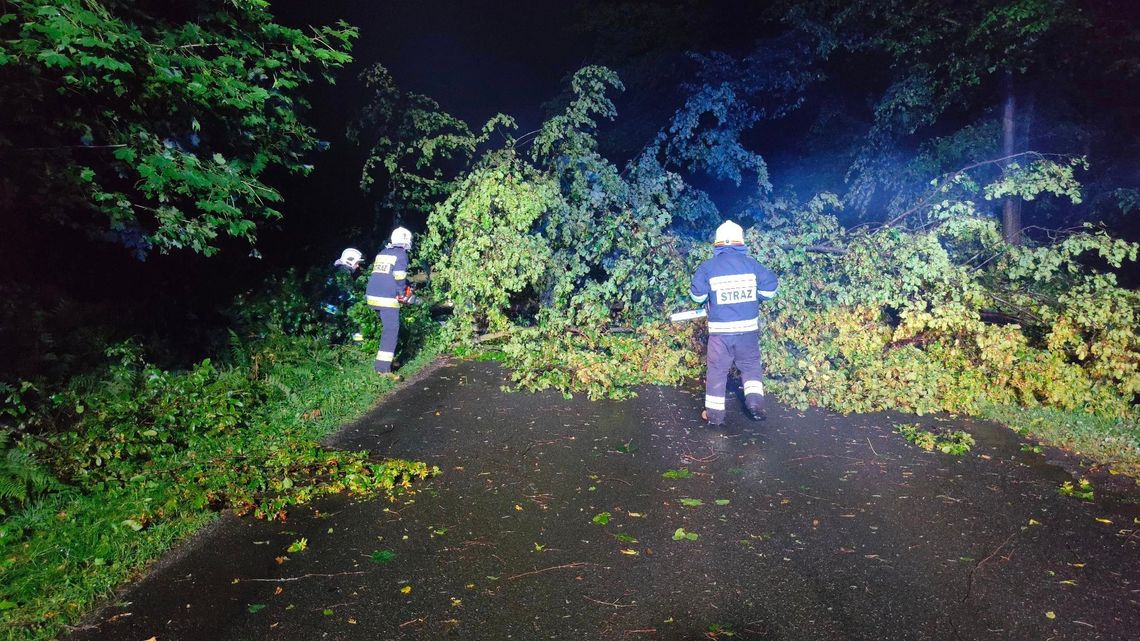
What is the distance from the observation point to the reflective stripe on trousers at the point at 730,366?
6297 millimetres

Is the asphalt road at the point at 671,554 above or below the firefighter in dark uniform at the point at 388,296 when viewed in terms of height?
below

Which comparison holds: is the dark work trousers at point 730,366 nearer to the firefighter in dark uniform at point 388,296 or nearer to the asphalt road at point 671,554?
the asphalt road at point 671,554

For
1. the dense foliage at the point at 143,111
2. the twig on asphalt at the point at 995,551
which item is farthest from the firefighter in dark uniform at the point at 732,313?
the dense foliage at the point at 143,111

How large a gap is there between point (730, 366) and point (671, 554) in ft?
9.26

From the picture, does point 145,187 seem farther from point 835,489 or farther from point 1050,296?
point 1050,296

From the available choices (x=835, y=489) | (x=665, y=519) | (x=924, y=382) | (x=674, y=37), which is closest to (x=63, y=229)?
(x=665, y=519)

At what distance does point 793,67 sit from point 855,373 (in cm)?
986

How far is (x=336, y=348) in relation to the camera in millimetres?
8492

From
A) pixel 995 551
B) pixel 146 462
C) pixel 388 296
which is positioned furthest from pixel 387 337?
pixel 995 551

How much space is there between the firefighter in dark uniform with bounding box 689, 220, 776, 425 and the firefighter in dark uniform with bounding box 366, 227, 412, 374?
3.53m

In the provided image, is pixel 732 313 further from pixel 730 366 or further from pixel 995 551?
pixel 995 551

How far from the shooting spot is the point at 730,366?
252 inches

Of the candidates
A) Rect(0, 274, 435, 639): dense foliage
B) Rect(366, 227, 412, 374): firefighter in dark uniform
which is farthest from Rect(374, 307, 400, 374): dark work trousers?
Rect(0, 274, 435, 639): dense foliage

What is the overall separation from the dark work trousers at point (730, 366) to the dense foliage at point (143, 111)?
4.32 m
